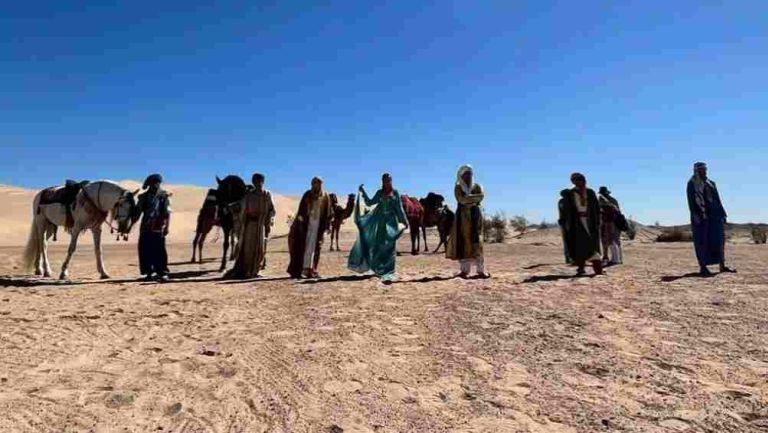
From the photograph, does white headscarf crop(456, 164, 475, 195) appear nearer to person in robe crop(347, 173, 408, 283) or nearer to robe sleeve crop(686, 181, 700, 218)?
person in robe crop(347, 173, 408, 283)

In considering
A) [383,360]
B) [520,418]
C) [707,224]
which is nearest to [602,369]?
[520,418]

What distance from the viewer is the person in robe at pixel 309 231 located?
10.0 meters

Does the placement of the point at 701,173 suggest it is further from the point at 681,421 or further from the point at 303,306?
the point at 681,421

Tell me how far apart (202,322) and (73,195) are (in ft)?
21.2

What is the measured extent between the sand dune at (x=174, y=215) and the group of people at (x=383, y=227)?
10604 mm

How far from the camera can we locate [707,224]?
10.2m

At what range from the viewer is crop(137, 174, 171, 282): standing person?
31.4 feet

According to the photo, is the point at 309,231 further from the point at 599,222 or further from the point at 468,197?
the point at 599,222

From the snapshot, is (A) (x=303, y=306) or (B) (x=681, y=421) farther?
(A) (x=303, y=306)

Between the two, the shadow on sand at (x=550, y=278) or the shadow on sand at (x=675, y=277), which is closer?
the shadow on sand at (x=675, y=277)

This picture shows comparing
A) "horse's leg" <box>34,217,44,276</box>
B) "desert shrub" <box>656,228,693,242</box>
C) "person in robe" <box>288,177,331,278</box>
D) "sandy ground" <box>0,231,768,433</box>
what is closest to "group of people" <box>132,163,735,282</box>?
"person in robe" <box>288,177,331,278</box>

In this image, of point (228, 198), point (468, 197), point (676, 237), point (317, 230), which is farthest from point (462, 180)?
point (676, 237)

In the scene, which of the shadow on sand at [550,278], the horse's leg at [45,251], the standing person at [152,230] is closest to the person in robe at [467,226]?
the shadow on sand at [550,278]

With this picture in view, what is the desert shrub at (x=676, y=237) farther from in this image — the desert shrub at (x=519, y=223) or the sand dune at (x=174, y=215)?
the sand dune at (x=174, y=215)
